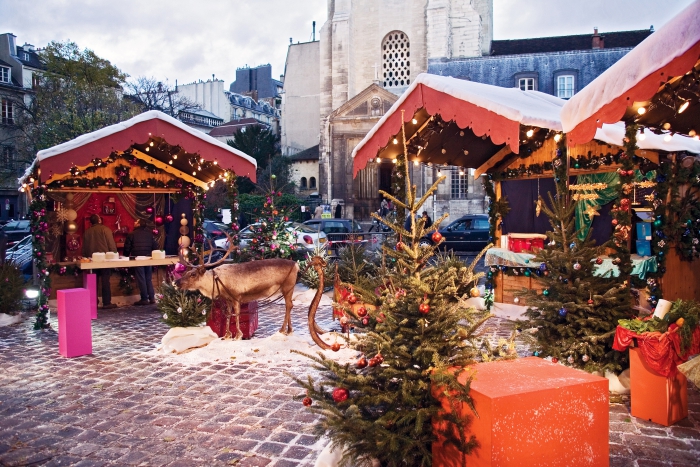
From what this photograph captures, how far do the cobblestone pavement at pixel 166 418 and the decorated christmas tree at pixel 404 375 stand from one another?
3.06 feet

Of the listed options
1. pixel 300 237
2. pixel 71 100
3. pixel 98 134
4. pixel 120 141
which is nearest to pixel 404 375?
pixel 120 141

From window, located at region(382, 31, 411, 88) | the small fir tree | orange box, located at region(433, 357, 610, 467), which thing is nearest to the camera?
orange box, located at region(433, 357, 610, 467)

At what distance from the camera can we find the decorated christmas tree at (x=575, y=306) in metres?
6.12

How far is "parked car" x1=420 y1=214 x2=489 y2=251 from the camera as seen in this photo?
2192 centimetres

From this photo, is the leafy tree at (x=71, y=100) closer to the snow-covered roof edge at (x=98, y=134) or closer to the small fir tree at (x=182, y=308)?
the snow-covered roof edge at (x=98, y=134)

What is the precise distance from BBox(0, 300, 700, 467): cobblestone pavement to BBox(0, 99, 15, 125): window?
39816 millimetres

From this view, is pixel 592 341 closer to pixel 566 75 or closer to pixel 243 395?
pixel 243 395

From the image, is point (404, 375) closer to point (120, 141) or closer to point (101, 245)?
point (120, 141)

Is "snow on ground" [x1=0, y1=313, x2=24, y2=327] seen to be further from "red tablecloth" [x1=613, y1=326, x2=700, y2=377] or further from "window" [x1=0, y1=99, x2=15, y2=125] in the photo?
"window" [x1=0, y1=99, x2=15, y2=125]

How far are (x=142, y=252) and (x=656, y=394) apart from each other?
10522mm

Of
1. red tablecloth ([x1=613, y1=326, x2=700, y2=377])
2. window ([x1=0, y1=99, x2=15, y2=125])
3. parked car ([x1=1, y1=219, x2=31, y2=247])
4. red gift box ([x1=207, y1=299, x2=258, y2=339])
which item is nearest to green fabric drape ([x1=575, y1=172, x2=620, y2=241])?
red tablecloth ([x1=613, y1=326, x2=700, y2=377])

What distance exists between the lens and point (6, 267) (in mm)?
11094

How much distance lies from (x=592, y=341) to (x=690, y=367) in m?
1.41

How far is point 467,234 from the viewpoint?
22.1 m
